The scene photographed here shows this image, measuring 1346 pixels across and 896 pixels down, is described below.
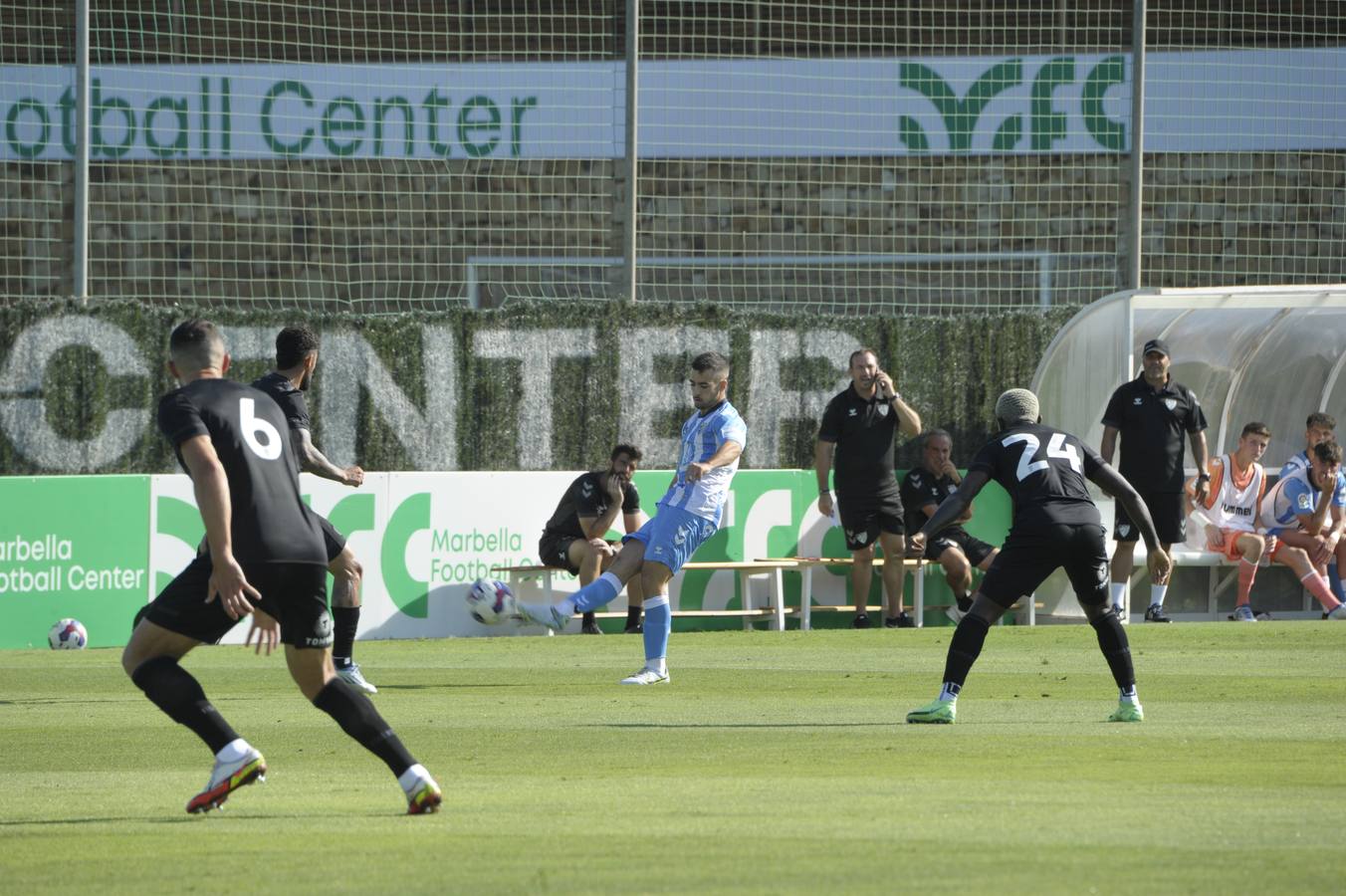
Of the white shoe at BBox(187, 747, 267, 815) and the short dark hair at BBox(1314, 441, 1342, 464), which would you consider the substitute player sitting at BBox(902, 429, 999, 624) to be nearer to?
the short dark hair at BBox(1314, 441, 1342, 464)

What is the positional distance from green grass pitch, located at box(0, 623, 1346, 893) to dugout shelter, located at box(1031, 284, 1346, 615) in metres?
6.05

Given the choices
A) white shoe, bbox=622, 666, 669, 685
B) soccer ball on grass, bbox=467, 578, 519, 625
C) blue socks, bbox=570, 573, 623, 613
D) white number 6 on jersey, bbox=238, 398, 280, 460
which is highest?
white number 6 on jersey, bbox=238, 398, 280, 460

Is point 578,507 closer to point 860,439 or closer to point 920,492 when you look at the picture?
point 860,439

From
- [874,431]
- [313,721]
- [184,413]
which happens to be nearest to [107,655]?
[313,721]

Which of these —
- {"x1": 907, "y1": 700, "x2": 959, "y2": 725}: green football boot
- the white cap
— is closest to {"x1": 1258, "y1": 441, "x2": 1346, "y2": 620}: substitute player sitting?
the white cap

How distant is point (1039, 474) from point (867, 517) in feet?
25.7

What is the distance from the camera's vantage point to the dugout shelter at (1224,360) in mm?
19031

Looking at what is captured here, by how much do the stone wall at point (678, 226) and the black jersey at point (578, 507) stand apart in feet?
9.90

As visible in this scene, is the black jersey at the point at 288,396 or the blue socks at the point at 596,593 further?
the black jersey at the point at 288,396

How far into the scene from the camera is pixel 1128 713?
9695 mm

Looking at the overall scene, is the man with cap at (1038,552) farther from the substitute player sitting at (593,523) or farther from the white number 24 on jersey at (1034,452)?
the substitute player sitting at (593,523)

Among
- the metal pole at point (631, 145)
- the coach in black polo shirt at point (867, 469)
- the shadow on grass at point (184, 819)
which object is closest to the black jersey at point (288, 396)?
the shadow on grass at point (184, 819)

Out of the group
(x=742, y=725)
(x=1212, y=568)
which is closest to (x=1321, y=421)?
(x=1212, y=568)

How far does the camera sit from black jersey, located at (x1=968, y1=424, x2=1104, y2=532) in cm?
973
